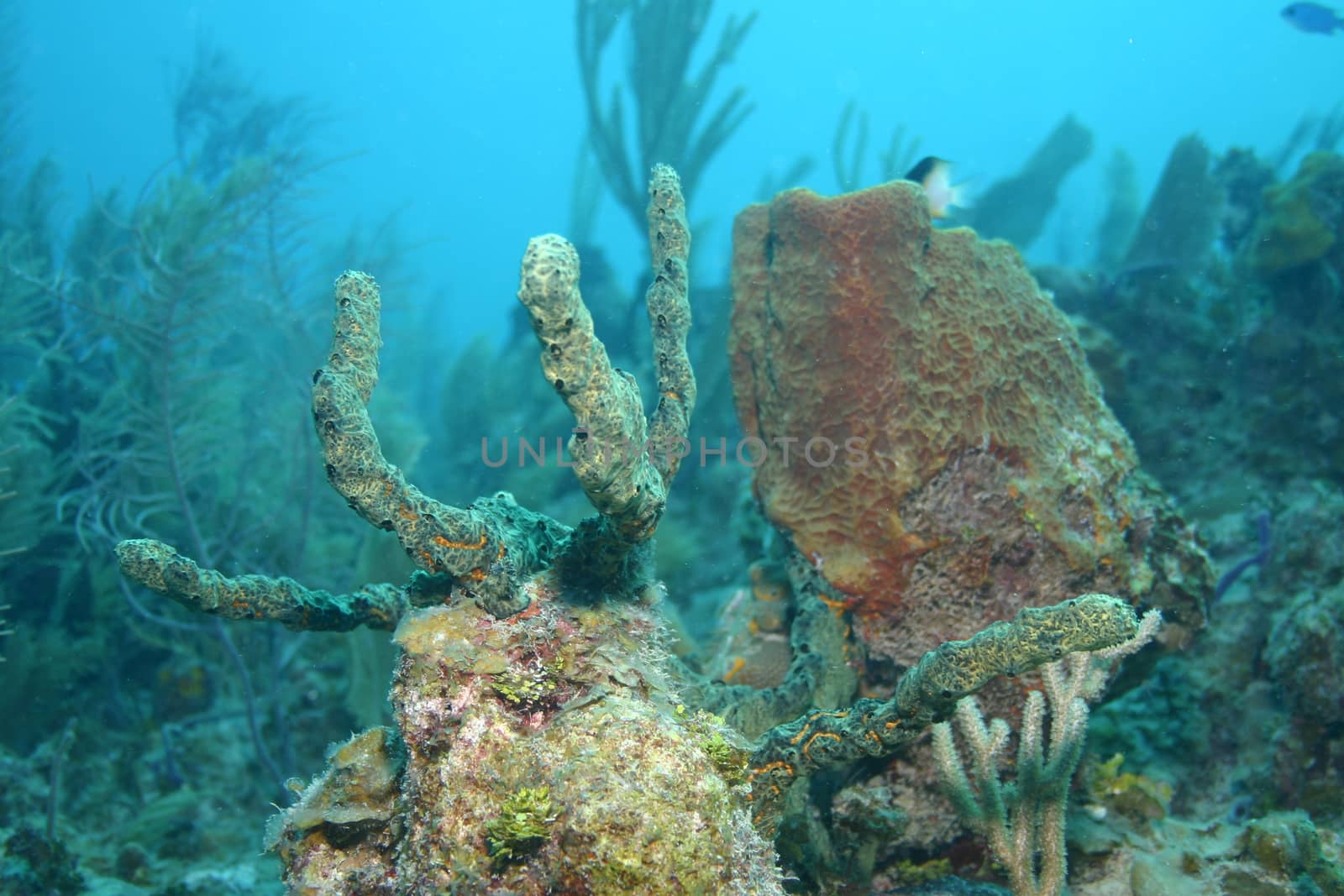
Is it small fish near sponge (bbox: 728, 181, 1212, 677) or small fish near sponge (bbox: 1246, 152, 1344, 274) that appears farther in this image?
small fish near sponge (bbox: 1246, 152, 1344, 274)

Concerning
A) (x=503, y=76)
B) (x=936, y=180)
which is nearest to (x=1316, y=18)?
(x=936, y=180)

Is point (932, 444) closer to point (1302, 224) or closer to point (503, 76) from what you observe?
→ point (1302, 224)

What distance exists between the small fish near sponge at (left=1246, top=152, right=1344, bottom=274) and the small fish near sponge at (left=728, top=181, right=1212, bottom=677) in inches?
177

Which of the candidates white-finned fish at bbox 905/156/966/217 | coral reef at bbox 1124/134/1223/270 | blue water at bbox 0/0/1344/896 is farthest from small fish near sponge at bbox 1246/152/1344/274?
white-finned fish at bbox 905/156/966/217

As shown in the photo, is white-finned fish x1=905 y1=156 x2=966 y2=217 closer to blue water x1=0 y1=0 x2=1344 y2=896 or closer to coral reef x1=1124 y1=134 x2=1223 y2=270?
blue water x1=0 y1=0 x2=1344 y2=896

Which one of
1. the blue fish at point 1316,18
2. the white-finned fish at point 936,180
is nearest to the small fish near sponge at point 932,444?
the white-finned fish at point 936,180

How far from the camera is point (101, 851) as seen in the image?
456 centimetres

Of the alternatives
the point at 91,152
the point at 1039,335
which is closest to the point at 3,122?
the point at 1039,335

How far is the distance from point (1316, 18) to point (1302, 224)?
441 cm

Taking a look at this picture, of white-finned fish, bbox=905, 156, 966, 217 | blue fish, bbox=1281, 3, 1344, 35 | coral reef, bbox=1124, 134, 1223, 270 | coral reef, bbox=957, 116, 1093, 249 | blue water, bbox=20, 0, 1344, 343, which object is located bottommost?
white-finned fish, bbox=905, 156, 966, 217

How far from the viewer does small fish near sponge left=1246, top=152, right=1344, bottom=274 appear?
20.8 ft

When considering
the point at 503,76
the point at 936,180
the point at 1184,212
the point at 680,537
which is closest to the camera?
the point at 936,180

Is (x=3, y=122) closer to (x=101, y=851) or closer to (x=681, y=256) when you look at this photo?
(x=101, y=851)

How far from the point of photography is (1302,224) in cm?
639
